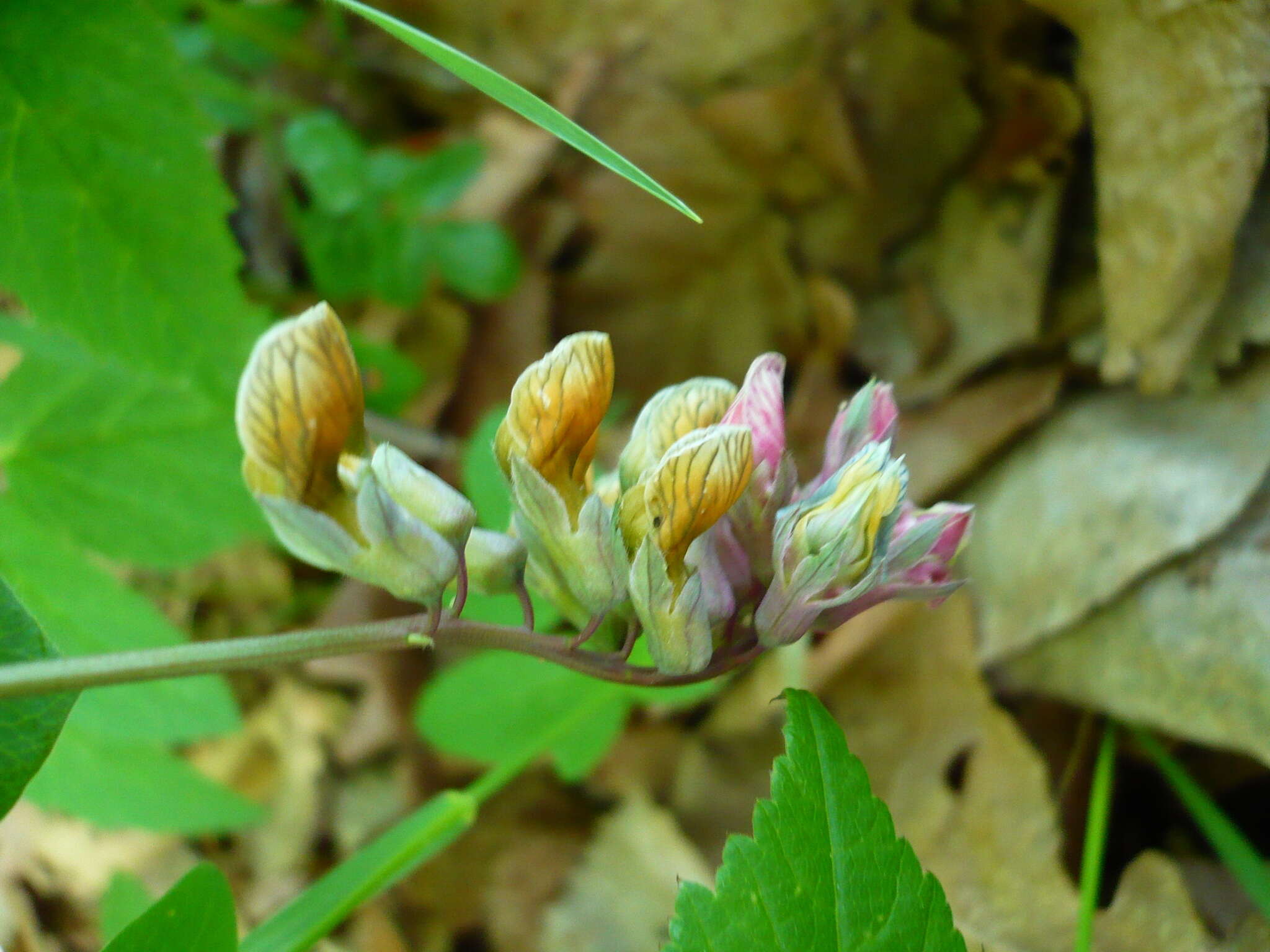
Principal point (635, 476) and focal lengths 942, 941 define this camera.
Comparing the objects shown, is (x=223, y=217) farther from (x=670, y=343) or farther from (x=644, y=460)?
(x=670, y=343)

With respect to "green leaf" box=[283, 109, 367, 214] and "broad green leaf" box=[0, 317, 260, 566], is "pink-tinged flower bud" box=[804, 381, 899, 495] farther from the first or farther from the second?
"green leaf" box=[283, 109, 367, 214]

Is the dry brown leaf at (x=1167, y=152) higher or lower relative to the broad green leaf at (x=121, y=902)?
higher

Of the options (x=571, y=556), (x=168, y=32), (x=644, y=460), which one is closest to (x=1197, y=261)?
(x=644, y=460)

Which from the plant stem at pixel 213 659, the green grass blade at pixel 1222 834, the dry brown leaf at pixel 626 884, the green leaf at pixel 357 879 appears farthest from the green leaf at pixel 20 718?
the green grass blade at pixel 1222 834

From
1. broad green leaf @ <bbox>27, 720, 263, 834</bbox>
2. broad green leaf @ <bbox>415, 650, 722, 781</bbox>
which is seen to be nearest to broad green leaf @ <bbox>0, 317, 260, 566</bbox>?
broad green leaf @ <bbox>27, 720, 263, 834</bbox>

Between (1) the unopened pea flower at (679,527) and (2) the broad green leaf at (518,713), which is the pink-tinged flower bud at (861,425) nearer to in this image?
(1) the unopened pea flower at (679,527)

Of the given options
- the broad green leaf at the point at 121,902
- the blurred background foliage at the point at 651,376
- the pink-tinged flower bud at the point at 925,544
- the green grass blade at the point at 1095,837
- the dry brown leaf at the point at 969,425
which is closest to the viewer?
the pink-tinged flower bud at the point at 925,544
